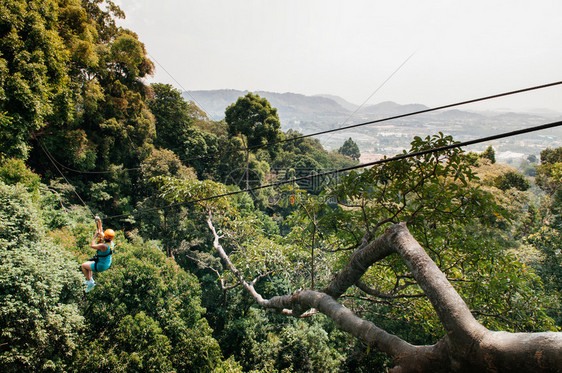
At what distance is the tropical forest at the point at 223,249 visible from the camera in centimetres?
254

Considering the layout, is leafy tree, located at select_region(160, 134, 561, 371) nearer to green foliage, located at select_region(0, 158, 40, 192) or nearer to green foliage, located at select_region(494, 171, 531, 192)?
green foliage, located at select_region(0, 158, 40, 192)

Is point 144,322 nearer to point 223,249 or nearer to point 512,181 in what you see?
point 223,249

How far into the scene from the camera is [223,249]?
8430 mm

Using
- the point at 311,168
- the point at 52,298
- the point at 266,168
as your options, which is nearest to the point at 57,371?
the point at 52,298

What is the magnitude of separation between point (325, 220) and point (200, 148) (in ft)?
58.8

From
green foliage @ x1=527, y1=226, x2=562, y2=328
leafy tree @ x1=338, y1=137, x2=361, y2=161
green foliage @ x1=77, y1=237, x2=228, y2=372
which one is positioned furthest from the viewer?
leafy tree @ x1=338, y1=137, x2=361, y2=161

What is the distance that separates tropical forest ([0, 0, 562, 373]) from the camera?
254 cm

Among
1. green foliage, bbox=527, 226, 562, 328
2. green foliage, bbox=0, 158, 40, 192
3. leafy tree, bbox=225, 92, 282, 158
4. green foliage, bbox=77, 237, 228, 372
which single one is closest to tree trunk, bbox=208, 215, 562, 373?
green foliage, bbox=77, 237, 228, 372

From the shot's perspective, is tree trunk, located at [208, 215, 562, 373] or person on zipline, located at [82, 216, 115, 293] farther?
person on zipline, located at [82, 216, 115, 293]

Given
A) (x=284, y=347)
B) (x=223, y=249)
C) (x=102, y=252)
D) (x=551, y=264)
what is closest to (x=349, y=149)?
(x=551, y=264)

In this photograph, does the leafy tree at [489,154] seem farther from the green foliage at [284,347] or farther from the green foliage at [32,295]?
the green foliage at [32,295]

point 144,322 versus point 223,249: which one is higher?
point 223,249

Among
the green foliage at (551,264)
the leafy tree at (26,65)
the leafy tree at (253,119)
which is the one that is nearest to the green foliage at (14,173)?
the leafy tree at (26,65)

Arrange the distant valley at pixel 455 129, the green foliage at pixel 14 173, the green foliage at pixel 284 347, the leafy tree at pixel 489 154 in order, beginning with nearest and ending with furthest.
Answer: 1. the green foliage at pixel 14 173
2. the green foliage at pixel 284 347
3. the leafy tree at pixel 489 154
4. the distant valley at pixel 455 129
